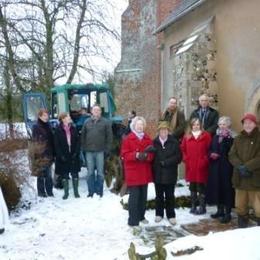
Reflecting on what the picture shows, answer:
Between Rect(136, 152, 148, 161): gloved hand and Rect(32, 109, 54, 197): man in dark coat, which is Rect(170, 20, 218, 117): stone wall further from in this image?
Rect(136, 152, 148, 161): gloved hand

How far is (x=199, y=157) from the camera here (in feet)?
30.3

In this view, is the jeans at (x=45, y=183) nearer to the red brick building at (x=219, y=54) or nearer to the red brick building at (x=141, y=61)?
the red brick building at (x=219, y=54)

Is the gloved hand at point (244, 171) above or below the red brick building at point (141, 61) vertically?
below

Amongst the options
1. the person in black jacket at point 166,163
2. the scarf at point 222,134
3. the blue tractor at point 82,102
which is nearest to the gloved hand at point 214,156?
the scarf at point 222,134

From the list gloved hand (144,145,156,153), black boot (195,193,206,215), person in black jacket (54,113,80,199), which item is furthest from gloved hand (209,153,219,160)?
person in black jacket (54,113,80,199)

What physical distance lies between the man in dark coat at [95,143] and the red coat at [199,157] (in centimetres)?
214

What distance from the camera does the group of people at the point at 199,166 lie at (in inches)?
318

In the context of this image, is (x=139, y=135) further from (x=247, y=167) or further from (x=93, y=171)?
(x=93, y=171)

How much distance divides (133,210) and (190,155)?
1.51 metres

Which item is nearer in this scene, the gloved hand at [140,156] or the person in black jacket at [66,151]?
the gloved hand at [140,156]

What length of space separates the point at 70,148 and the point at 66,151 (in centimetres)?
10

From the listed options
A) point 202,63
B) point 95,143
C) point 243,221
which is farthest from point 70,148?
point 243,221

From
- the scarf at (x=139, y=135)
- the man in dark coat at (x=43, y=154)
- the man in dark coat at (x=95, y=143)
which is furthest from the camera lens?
the man in dark coat at (x=95, y=143)

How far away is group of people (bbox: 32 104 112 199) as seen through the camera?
1073cm
